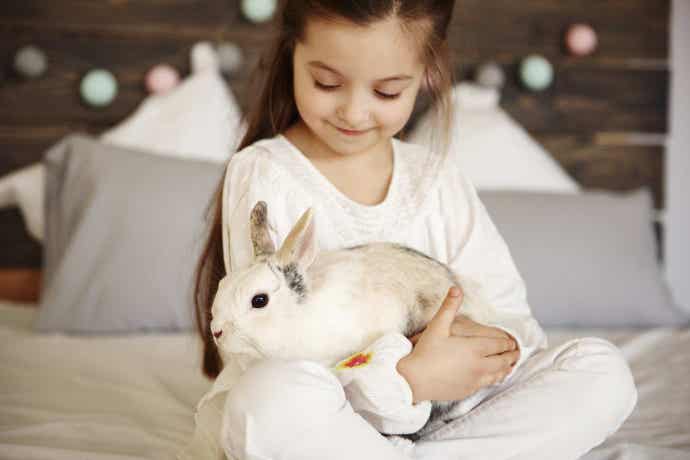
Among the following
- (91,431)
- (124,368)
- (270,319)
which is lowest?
(124,368)

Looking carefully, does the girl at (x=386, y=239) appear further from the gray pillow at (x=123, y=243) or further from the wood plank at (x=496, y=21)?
the wood plank at (x=496, y=21)

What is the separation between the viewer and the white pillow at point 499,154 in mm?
1862

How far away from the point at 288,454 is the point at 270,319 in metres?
0.13

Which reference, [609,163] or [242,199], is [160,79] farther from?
[609,163]

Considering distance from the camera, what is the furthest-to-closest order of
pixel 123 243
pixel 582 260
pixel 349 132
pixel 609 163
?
1. pixel 609 163
2. pixel 582 260
3. pixel 123 243
4. pixel 349 132

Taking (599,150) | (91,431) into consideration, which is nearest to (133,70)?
(91,431)

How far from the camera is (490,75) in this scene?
200 cm

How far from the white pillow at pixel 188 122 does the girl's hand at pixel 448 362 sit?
40.1 inches

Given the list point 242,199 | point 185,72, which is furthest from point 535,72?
point 242,199

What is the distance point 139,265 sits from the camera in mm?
1532

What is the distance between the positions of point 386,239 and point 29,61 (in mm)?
1160

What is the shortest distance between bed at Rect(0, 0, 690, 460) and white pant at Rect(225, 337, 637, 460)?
0.11m

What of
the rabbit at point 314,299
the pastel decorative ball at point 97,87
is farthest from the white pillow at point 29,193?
the rabbit at point 314,299

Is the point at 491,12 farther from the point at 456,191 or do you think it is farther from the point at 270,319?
the point at 270,319
